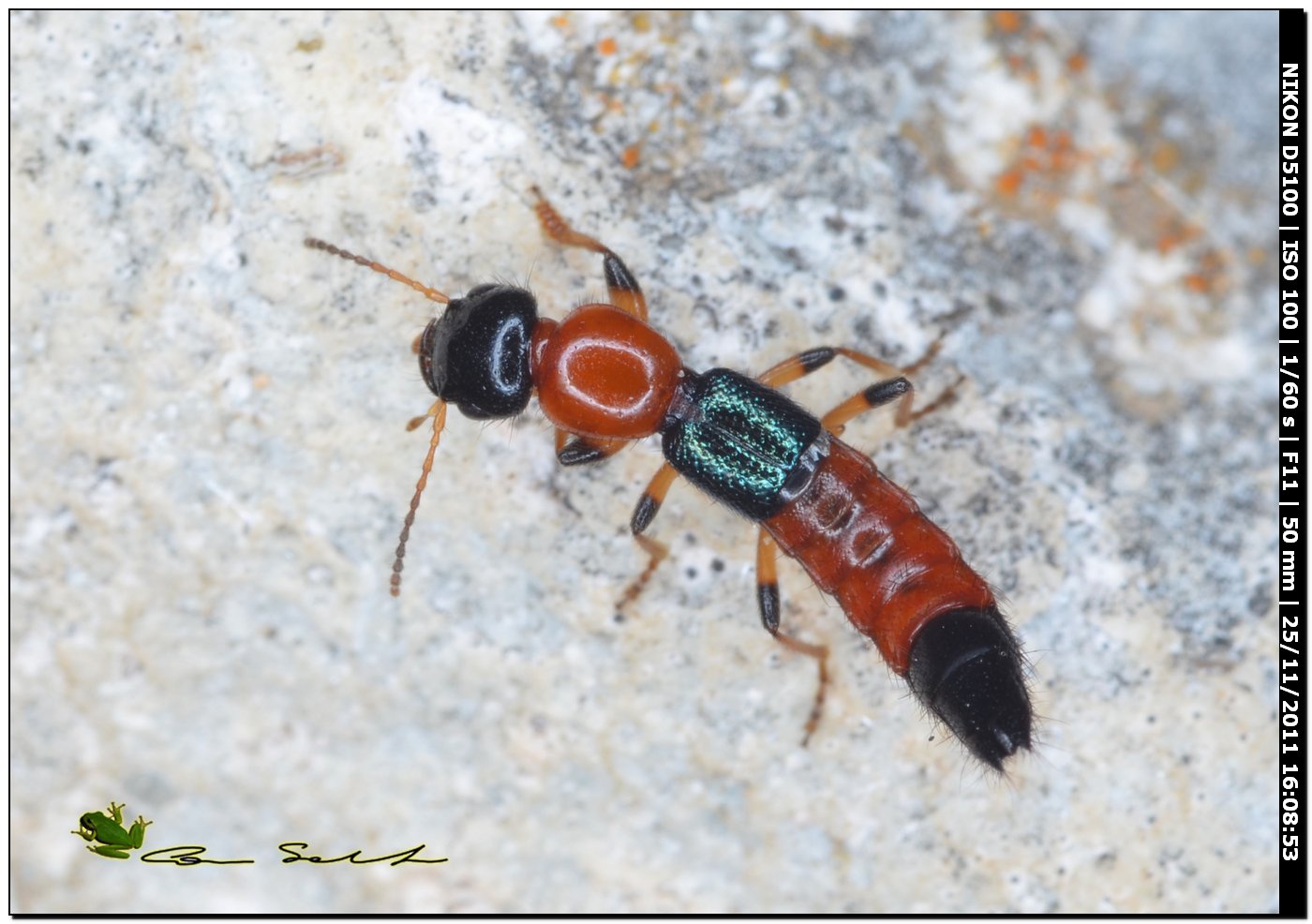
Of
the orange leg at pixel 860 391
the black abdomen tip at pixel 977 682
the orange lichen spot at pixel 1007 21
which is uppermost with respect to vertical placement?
the orange lichen spot at pixel 1007 21

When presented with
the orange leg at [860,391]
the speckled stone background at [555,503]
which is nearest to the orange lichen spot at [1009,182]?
the speckled stone background at [555,503]

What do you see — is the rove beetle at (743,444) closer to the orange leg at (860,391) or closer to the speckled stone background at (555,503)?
the orange leg at (860,391)

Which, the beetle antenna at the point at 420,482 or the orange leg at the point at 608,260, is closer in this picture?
the beetle antenna at the point at 420,482

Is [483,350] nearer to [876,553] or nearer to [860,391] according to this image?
[860,391]

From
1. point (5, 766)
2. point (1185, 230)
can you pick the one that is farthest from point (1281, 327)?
point (5, 766)

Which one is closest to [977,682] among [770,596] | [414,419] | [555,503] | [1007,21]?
[770,596]

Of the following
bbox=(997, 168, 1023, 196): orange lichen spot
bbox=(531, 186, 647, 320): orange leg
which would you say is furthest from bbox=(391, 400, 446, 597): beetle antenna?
bbox=(997, 168, 1023, 196): orange lichen spot

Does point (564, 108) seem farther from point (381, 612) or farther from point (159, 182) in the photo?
point (381, 612)

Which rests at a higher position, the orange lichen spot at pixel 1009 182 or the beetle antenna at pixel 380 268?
the orange lichen spot at pixel 1009 182

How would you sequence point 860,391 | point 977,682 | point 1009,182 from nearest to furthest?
point 977,682 → point 860,391 → point 1009,182
